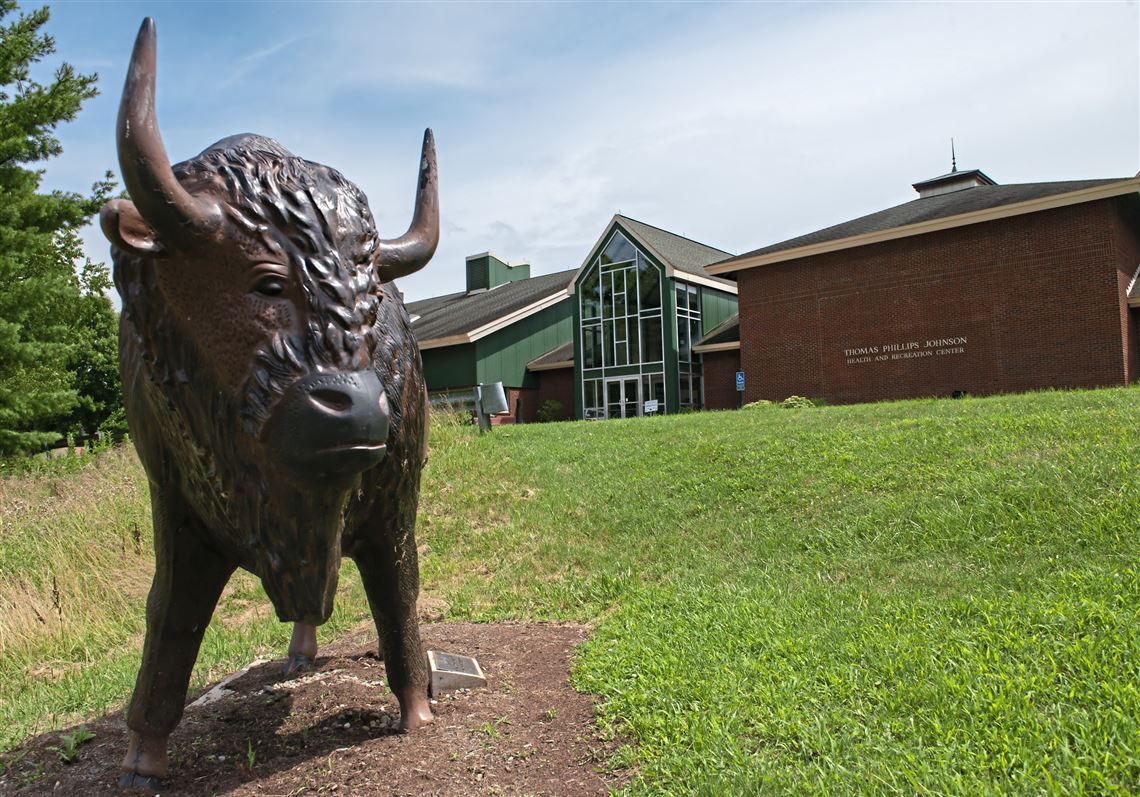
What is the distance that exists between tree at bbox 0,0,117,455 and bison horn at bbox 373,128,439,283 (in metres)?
14.7

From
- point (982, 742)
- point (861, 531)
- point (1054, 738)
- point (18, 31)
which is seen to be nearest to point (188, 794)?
point (982, 742)

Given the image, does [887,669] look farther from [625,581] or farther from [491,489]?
[491,489]

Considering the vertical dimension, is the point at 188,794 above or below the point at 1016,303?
below

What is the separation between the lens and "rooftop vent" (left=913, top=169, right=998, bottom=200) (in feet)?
84.3

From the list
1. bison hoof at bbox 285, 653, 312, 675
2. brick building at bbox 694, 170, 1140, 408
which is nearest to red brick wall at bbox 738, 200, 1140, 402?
brick building at bbox 694, 170, 1140, 408

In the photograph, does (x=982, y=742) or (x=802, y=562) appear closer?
(x=982, y=742)

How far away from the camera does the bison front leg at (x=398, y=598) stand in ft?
10.2

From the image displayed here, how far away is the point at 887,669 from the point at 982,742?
75 cm

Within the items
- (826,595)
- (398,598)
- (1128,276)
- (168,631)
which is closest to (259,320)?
(168,631)

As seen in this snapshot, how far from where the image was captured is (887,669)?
3.65 meters

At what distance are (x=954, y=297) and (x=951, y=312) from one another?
0.41 meters

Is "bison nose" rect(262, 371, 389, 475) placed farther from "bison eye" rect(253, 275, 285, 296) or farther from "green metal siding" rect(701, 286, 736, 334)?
"green metal siding" rect(701, 286, 736, 334)

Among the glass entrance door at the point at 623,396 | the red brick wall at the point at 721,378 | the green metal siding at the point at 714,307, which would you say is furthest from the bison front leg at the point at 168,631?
the green metal siding at the point at 714,307

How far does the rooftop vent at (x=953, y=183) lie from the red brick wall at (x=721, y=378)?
26.9 ft
